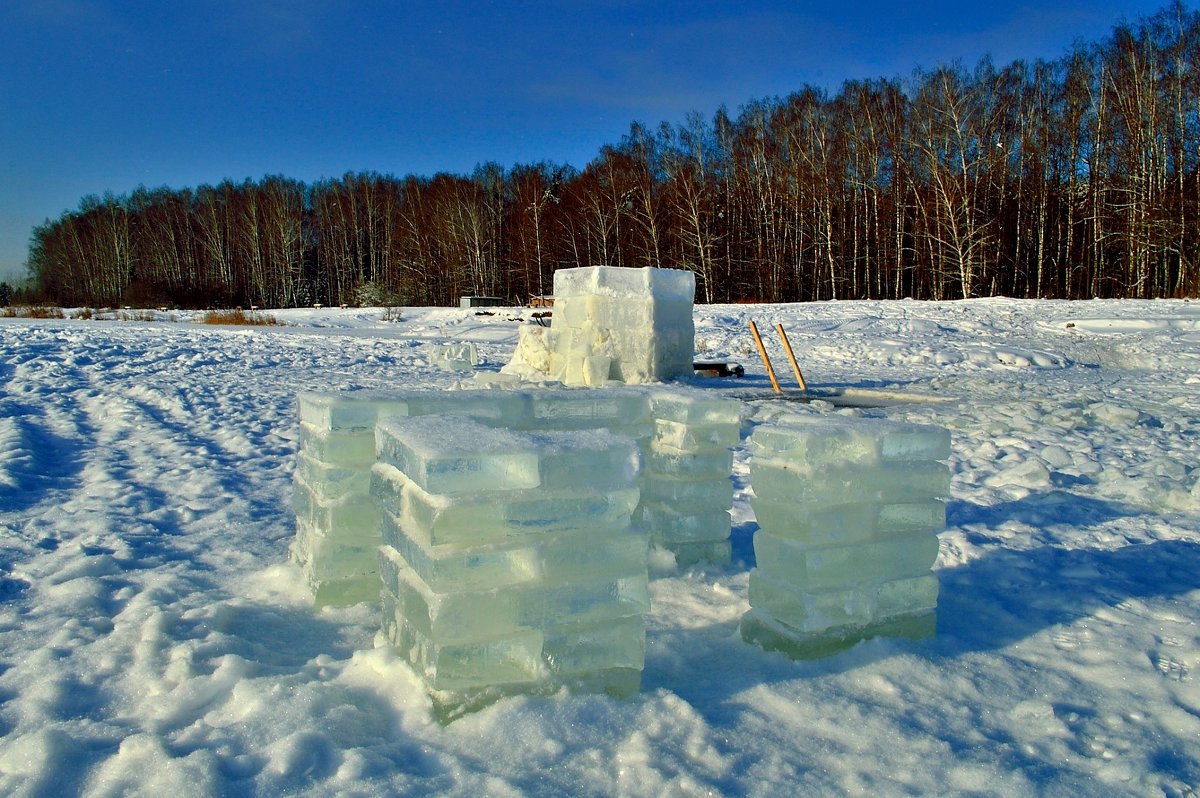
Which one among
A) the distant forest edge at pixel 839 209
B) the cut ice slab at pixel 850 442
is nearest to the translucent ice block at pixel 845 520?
the cut ice slab at pixel 850 442

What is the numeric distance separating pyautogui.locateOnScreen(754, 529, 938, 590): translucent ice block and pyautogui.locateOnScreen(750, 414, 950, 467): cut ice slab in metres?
0.29

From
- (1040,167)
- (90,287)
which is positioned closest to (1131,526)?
(1040,167)

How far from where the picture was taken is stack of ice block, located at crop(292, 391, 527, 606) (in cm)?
309

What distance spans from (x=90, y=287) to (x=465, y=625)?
4947 cm

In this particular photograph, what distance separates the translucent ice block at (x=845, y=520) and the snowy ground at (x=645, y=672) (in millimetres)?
402

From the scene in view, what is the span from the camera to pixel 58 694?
239cm

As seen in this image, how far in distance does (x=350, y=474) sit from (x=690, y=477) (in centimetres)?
148

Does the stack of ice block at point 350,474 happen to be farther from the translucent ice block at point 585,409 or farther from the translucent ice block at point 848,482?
the translucent ice block at point 848,482

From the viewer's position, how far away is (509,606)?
2201mm

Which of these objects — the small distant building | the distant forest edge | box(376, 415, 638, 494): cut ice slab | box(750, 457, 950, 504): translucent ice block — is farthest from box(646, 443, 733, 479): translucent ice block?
the small distant building

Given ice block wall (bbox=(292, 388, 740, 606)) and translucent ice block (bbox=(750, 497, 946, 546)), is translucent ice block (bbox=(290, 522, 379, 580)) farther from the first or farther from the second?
translucent ice block (bbox=(750, 497, 946, 546))

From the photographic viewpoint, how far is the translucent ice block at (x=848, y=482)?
8.70 feet

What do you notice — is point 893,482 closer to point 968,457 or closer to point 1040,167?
point 968,457

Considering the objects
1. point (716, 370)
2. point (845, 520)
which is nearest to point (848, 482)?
point (845, 520)
